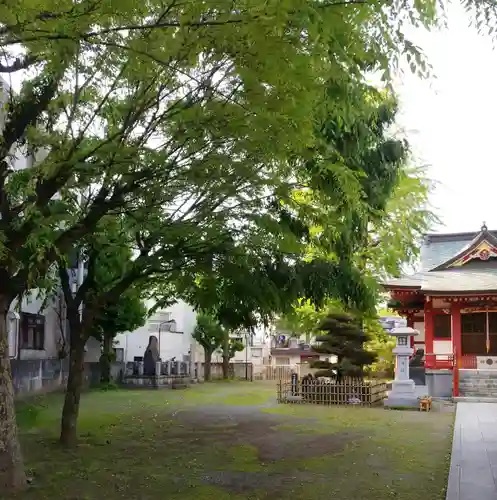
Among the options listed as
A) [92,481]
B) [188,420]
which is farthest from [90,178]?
[188,420]

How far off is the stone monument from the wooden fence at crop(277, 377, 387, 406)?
0.73m

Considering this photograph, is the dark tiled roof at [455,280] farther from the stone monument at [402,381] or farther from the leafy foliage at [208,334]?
the leafy foliage at [208,334]

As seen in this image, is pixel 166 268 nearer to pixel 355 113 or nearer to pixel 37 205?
pixel 37 205

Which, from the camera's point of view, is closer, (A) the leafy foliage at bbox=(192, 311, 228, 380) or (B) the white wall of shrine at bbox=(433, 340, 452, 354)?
(B) the white wall of shrine at bbox=(433, 340, 452, 354)

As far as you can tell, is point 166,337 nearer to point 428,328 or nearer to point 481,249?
point 428,328

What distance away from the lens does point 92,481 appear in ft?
29.2

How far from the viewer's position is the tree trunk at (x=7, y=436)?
26.6 ft

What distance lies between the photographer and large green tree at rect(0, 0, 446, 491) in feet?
16.8

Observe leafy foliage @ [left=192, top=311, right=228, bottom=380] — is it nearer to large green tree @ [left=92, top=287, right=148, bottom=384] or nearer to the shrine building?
large green tree @ [left=92, top=287, right=148, bottom=384]

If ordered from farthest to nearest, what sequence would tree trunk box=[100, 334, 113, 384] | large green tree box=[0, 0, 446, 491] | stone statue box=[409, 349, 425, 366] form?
tree trunk box=[100, 334, 113, 384] < stone statue box=[409, 349, 425, 366] < large green tree box=[0, 0, 446, 491]

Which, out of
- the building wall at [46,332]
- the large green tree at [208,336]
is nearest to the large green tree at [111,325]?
the building wall at [46,332]

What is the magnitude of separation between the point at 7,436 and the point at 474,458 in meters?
7.86

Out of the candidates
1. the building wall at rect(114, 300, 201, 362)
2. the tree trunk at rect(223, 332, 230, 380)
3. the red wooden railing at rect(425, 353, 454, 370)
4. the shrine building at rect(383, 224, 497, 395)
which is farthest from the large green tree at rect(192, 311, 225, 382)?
the red wooden railing at rect(425, 353, 454, 370)

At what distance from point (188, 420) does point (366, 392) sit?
24.7 feet
